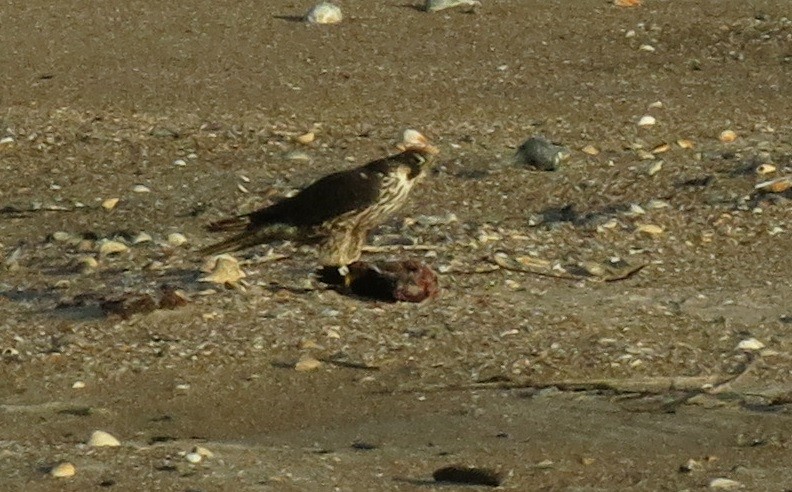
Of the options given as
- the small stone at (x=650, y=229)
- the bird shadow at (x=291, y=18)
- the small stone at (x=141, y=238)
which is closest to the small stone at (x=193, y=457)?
the small stone at (x=141, y=238)

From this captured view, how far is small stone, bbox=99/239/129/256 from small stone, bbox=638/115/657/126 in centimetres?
292

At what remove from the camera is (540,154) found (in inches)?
328

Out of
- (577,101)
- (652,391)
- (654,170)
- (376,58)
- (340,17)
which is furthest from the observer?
(340,17)

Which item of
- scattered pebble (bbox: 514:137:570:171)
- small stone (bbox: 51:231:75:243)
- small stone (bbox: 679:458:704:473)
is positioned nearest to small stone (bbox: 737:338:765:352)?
small stone (bbox: 679:458:704:473)

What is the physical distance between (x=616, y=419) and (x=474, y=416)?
1.38 feet

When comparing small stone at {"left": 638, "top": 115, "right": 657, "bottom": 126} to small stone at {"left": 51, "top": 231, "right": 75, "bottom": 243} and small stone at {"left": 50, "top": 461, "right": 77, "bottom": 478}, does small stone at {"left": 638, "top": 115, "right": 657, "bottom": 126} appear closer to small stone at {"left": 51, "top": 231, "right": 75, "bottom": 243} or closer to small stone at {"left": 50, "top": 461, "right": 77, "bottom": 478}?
small stone at {"left": 51, "top": 231, "right": 75, "bottom": 243}

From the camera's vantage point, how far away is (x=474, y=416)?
217 inches

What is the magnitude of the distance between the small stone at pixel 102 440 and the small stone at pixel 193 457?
26 centimetres

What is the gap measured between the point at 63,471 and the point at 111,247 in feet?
8.12

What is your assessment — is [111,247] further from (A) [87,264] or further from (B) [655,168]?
(B) [655,168]

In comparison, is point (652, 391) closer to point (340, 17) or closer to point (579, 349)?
point (579, 349)

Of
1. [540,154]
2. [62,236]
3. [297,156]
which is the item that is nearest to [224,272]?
[62,236]

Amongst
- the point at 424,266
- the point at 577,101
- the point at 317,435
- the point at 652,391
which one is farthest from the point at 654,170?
the point at 317,435

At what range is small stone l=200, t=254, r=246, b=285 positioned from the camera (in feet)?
21.8
